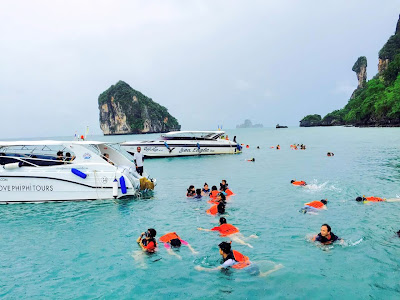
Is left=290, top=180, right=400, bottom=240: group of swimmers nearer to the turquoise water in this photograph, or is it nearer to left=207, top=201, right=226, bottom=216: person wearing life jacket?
the turquoise water

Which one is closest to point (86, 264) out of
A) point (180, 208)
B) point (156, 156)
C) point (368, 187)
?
point (180, 208)

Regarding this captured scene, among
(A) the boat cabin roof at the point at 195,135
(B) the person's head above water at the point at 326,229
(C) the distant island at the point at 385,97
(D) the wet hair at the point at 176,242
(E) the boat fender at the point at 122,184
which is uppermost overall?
(C) the distant island at the point at 385,97

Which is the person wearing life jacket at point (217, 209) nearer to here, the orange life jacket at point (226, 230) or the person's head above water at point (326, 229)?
the orange life jacket at point (226, 230)

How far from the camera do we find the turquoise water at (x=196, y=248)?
7.37 metres

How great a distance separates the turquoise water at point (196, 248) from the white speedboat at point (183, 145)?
20.7m

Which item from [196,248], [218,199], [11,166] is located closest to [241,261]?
[196,248]

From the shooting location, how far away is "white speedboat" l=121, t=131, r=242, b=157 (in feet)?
124

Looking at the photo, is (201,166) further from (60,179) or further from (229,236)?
(229,236)

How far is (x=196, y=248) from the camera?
380 inches

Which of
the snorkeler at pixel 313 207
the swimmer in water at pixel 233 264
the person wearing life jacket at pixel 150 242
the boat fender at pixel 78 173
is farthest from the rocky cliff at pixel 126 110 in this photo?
the swimmer in water at pixel 233 264

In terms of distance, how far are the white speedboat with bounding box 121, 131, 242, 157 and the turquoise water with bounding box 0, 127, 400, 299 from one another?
816 inches

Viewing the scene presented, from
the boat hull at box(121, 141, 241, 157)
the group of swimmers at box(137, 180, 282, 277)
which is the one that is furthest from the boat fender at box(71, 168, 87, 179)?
the boat hull at box(121, 141, 241, 157)

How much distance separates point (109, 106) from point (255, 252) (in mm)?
199681

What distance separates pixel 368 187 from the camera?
57.4ft
